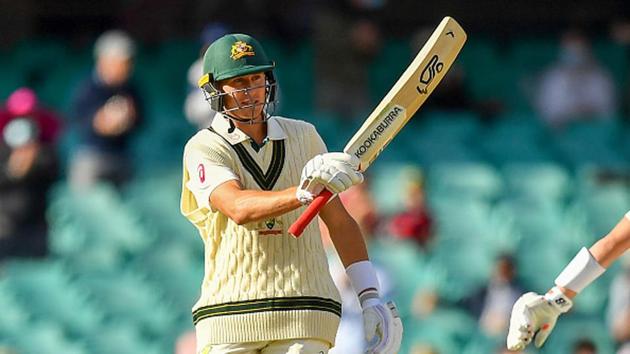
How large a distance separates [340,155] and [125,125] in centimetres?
567

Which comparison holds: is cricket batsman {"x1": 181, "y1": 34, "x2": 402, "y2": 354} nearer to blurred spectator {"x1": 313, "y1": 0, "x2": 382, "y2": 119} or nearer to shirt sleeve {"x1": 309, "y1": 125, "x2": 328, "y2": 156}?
shirt sleeve {"x1": 309, "y1": 125, "x2": 328, "y2": 156}

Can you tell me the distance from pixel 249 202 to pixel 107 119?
5.58 meters

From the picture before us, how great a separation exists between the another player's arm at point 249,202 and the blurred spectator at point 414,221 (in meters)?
5.15

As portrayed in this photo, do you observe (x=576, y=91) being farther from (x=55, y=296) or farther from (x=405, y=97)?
(x=405, y=97)

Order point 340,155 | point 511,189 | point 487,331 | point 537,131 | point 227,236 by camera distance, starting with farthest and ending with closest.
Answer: point 537,131 < point 511,189 < point 487,331 < point 227,236 < point 340,155

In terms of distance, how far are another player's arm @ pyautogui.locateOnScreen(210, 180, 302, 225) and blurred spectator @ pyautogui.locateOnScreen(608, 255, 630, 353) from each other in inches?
178

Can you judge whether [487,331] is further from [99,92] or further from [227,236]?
[227,236]

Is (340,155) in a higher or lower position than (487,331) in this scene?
lower

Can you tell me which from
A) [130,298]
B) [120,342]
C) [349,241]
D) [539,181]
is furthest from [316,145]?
[539,181]

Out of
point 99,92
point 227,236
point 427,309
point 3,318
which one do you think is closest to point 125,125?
point 99,92

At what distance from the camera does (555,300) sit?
228 inches

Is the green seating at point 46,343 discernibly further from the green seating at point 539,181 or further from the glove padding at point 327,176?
the glove padding at point 327,176

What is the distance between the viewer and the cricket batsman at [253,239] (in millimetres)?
5344

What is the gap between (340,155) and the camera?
503cm
